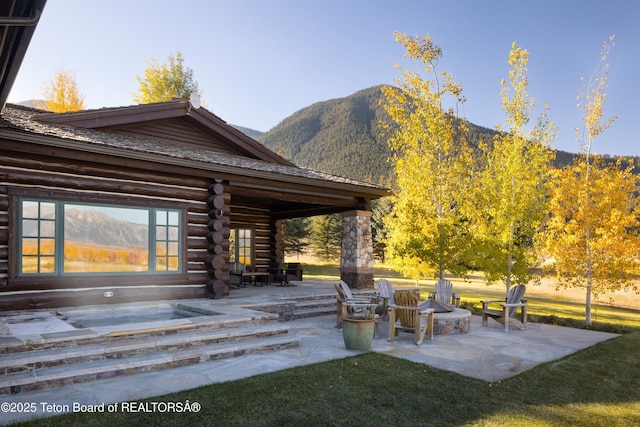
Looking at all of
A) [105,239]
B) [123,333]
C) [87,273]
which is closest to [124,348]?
[123,333]

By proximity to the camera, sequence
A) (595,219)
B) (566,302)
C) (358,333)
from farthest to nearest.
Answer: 1. (566,302)
2. (595,219)
3. (358,333)

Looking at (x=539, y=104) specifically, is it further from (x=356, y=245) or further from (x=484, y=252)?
(x=356, y=245)

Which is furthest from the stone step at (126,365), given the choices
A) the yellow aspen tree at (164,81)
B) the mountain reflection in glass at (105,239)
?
the yellow aspen tree at (164,81)

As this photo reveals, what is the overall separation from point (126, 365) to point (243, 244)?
1219 centimetres

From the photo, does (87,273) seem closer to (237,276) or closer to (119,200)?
(119,200)

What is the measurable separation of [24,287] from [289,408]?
6.52m

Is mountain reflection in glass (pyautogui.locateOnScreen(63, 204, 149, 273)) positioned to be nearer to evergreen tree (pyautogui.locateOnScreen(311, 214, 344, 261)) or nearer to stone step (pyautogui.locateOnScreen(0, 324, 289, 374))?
stone step (pyautogui.locateOnScreen(0, 324, 289, 374))

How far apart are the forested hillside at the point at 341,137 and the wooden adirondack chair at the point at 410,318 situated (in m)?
81.1

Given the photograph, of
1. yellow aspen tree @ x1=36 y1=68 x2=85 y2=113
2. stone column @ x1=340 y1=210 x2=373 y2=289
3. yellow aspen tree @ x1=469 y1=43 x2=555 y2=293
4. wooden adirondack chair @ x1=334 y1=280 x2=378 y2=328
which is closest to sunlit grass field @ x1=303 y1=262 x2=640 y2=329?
yellow aspen tree @ x1=469 y1=43 x2=555 y2=293

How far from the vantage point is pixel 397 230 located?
627 inches

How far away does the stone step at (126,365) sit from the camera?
5.08 meters

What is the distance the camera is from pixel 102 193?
952 centimetres

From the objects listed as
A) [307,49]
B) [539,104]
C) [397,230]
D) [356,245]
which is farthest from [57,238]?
[307,49]

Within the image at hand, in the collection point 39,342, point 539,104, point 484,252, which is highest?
point 539,104
